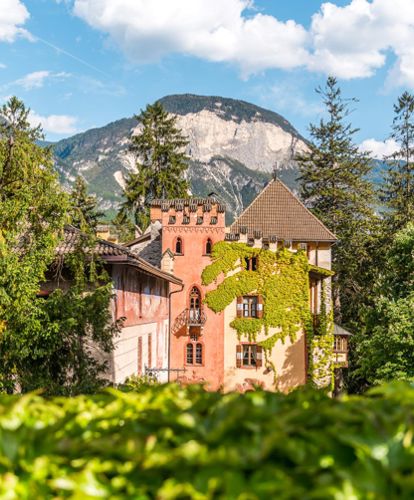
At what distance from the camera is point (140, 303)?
1725cm

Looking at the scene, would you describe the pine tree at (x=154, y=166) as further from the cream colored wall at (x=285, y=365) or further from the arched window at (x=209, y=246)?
the cream colored wall at (x=285, y=365)

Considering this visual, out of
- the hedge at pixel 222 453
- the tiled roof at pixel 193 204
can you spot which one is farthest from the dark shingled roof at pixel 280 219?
the hedge at pixel 222 453

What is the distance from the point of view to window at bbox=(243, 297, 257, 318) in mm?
28516

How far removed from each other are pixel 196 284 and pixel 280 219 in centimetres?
653

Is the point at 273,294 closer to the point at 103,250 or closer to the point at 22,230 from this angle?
the point at 103,250

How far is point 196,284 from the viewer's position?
28.9 meters

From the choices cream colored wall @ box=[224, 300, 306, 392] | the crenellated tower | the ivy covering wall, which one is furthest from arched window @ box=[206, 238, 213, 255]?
cream colored wall @ box=[224, 300, 306, 392]

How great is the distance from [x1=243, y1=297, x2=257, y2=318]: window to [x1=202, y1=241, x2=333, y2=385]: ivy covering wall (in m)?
0.30

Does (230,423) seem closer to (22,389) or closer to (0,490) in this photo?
(0,490)

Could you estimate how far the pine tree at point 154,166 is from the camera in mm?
42406

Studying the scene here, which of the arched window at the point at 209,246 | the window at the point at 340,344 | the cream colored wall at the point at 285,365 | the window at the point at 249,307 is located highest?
the arched window at the point at 209,246

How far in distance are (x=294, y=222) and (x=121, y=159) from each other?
539 ft

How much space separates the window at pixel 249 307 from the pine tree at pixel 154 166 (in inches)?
602

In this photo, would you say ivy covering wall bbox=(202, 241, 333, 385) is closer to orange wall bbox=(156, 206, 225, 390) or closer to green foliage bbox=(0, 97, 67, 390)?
orange wall bbox=(156, 206, 225, 390)
